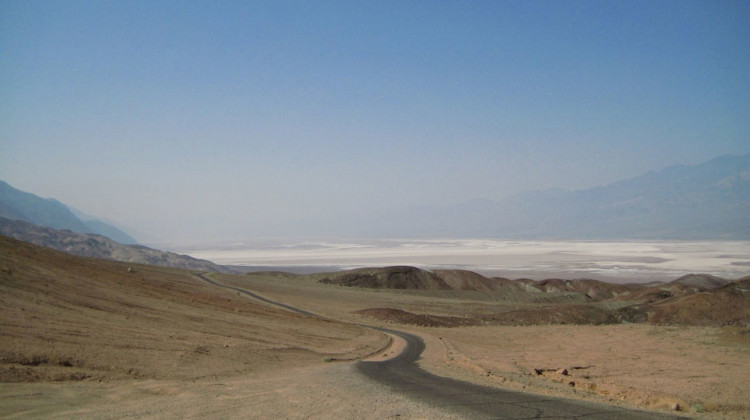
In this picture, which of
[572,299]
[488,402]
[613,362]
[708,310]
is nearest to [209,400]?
[488,402]

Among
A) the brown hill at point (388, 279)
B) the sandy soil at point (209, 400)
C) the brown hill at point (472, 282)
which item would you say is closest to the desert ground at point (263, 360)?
the sandy soil at point (209, 400)

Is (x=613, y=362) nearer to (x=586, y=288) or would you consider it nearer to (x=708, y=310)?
(x=708, y=310)

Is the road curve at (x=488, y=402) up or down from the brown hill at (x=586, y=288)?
up

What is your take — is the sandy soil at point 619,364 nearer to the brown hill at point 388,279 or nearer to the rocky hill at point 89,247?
the brown hill at point 388,279

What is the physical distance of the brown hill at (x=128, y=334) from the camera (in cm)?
1367

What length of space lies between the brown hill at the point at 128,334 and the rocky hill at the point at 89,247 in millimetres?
80615

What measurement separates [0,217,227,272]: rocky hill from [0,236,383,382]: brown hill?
80615mm

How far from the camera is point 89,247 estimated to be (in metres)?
107

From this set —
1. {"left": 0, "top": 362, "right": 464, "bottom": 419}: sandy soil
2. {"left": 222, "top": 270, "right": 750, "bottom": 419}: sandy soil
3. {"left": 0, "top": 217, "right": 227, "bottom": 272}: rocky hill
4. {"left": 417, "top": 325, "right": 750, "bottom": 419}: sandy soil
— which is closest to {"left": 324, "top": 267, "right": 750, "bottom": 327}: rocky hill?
{"left": 222, "top": 270, "right": 750, "bottom": 419}: sandy soil

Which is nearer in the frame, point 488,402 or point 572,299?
point 488,402

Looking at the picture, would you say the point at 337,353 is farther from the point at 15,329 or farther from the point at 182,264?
the point at 182,264

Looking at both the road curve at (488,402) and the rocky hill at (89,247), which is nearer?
the road curve at (488,402)

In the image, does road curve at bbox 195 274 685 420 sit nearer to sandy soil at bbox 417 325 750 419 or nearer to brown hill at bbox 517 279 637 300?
sandy soil at bbox 417 325 750 419

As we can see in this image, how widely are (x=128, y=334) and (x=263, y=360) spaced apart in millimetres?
4766
